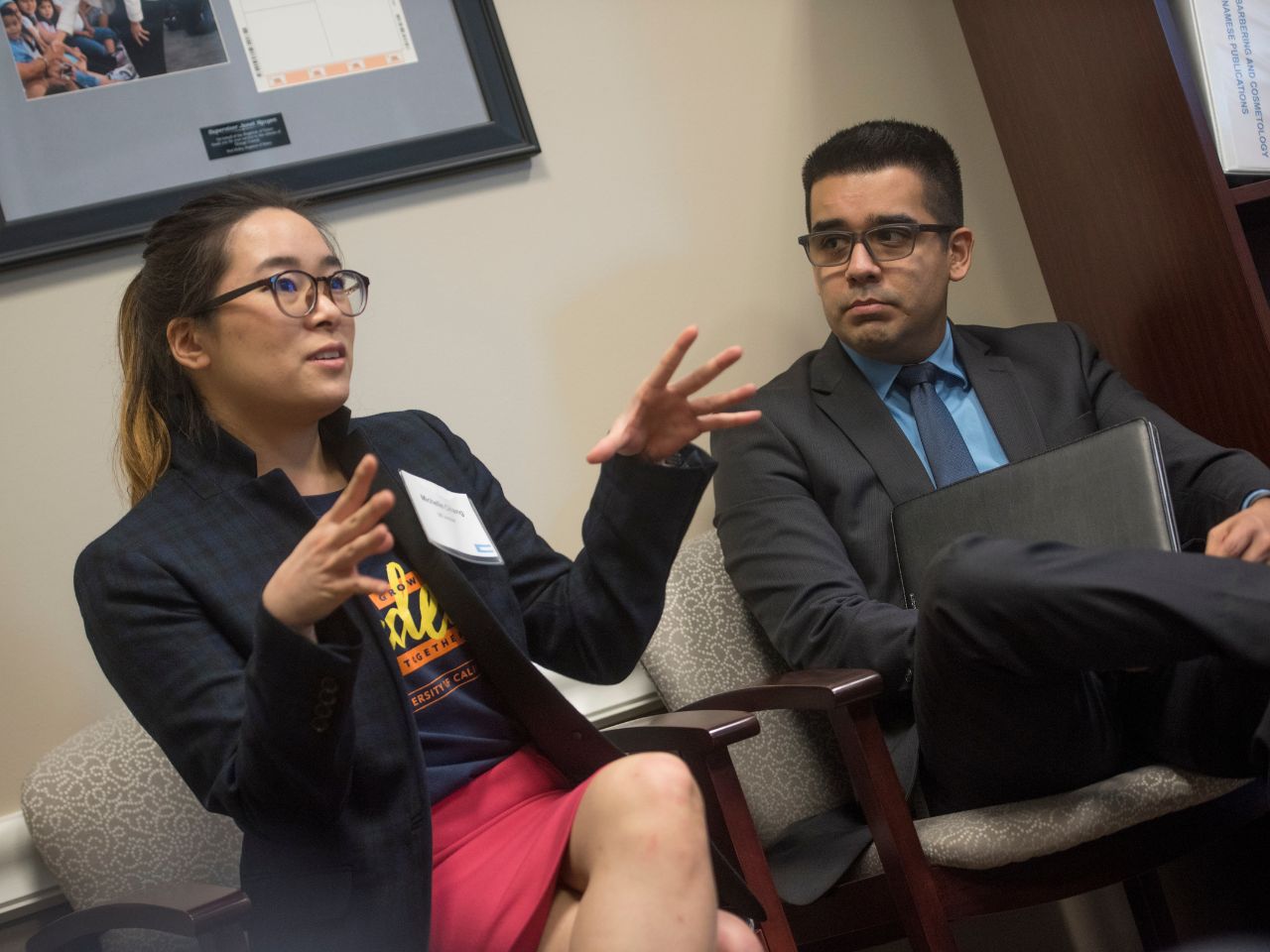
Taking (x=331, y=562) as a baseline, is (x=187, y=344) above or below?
above

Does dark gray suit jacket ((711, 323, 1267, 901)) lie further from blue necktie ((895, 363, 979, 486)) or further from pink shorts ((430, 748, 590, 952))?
pink shorts ((430, 748, 590, 952))

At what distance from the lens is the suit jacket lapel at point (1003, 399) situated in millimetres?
2145

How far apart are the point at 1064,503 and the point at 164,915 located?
1228 millimetres

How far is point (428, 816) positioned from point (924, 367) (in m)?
1.18

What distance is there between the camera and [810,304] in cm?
250

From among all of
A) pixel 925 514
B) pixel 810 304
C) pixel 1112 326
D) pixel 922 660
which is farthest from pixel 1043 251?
pixel 922 660

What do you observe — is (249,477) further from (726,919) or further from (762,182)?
(762,182)

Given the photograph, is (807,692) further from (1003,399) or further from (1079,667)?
(1003,399)

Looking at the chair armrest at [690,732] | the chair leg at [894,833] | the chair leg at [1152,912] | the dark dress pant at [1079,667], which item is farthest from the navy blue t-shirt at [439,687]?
the chair leg at [1152,912]

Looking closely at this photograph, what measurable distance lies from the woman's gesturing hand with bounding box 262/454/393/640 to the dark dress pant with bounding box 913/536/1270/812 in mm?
708

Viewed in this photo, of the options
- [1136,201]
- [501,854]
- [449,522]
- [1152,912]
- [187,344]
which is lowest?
[1152,912]

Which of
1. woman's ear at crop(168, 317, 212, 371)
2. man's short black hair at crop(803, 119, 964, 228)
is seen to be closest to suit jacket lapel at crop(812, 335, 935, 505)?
man's short black hair at crop(803, 119, 964, 228)

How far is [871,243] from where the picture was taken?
7.15 feet

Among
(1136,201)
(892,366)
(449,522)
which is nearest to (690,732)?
(449,522)
